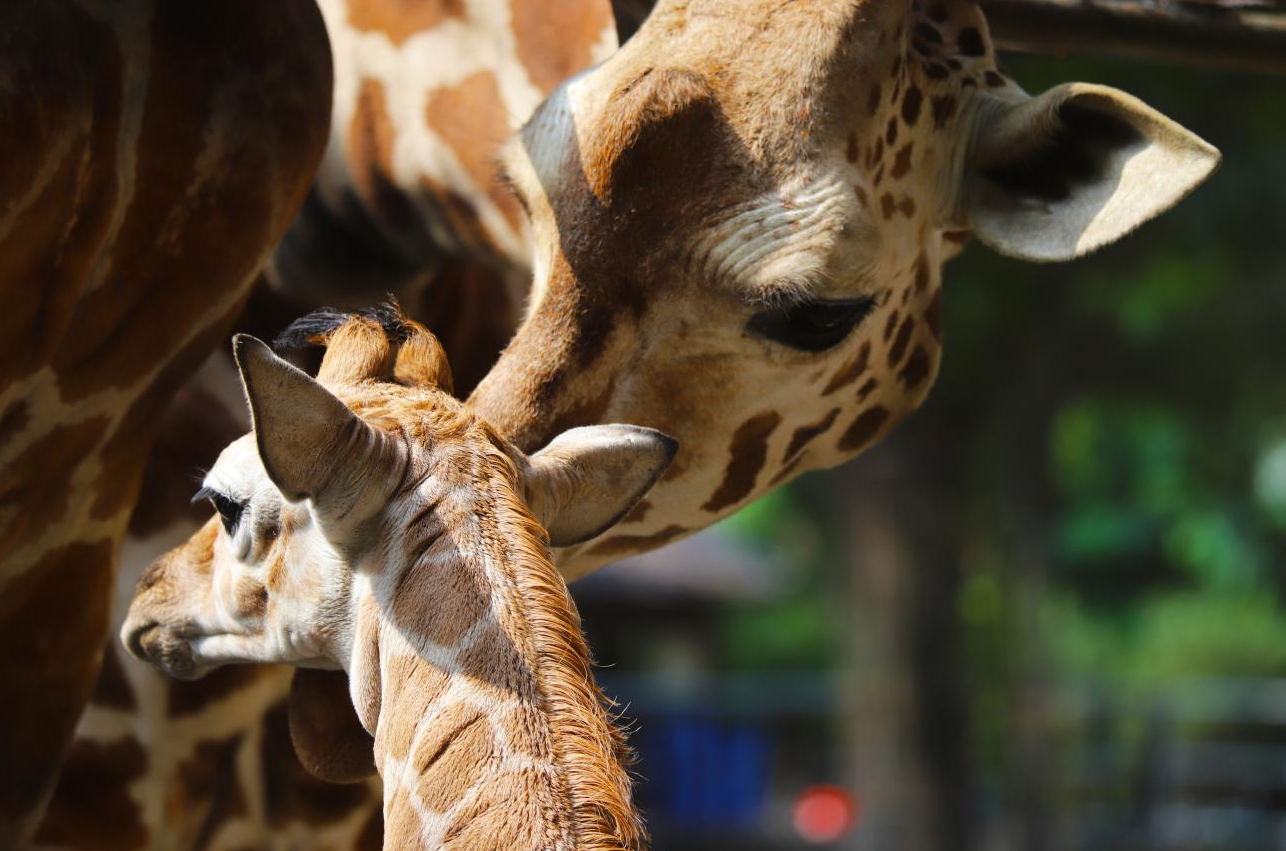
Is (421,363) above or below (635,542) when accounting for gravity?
above

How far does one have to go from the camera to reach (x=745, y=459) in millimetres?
3656

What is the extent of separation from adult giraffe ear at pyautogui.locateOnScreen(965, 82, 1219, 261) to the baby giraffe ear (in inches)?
48.6

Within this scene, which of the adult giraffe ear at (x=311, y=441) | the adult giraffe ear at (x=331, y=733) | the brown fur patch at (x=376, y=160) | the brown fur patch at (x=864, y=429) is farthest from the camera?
the brown fur patch at (x=376, y=160)

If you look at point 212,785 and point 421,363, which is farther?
point 212,785

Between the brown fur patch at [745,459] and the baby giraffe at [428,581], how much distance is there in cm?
92

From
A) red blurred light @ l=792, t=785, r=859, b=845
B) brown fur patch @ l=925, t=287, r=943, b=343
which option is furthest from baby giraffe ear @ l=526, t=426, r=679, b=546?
red blurred light @ l=792, t=785, r=859, b=845

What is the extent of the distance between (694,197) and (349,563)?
Answer: 1.25 metres

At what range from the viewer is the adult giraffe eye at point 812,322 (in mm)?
3396

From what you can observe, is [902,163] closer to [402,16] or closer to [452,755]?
[402,16]

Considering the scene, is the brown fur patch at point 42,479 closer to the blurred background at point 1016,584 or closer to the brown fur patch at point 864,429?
the blurred background at point 1016,584

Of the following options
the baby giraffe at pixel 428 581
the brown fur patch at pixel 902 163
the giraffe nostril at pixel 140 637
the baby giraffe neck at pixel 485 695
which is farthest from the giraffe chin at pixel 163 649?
the brown fur patch at pixel 902 163

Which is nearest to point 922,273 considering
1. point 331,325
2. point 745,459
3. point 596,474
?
point 745,459

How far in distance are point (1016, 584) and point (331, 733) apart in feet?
52.3

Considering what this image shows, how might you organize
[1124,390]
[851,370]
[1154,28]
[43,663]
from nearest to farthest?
[43,663]
[851,370]
[1154,28]
[1124,390]
